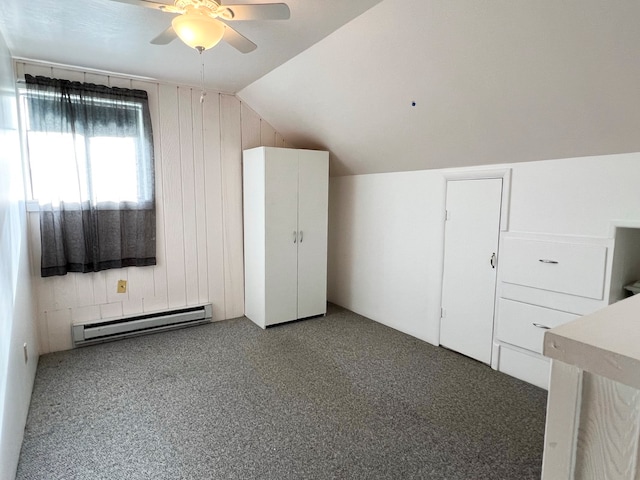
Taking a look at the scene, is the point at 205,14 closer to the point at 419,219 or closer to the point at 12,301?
the point at 12,301

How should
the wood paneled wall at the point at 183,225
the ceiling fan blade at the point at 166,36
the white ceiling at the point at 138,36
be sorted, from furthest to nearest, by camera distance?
the wood paneled wall at the point at 183,225, the white ceiling at the point at 138,36, the ceiling fan blade at the point at 166,36

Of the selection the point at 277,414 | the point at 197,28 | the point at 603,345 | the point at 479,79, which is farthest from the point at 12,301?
the point at 479,79

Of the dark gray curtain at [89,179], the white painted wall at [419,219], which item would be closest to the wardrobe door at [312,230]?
the white painted wall at [419,219]

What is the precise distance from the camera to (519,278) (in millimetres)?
2848

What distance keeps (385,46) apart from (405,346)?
2.55m

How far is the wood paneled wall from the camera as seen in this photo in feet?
11.3

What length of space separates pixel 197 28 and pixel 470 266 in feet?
8.85

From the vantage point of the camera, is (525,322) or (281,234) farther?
(281,234)

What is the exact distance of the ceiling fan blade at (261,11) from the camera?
1813 mm

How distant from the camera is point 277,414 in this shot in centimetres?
243

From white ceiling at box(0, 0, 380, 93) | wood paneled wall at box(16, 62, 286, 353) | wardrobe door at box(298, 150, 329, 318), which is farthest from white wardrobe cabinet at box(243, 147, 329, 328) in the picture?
white ceiling at box(0, 0, 380, 93)

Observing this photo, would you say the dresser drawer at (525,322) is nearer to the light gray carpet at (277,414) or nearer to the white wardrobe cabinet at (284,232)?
the light gray carpet at (277,414)

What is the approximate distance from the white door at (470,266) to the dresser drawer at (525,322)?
0.13 meters

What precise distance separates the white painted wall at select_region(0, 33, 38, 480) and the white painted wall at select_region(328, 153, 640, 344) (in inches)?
123
